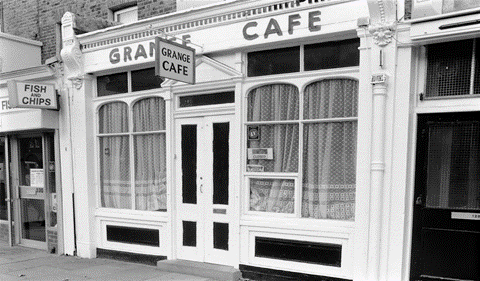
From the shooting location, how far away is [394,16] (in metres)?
3.93

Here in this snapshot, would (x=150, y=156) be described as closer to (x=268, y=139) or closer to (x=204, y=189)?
(x=204, y=189)

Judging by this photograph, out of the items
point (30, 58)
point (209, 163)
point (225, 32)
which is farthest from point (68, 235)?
point (225, 32)

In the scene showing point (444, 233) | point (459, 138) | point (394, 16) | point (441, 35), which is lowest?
point (444, 233)

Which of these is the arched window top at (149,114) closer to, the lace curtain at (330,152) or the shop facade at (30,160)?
the shop facade at (30,160)

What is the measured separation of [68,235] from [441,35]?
6666mm

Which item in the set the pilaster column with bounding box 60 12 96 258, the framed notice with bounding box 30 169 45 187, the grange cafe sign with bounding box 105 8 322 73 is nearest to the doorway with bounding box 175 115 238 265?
the grange cafe sign with bounding box 105 8 322 73

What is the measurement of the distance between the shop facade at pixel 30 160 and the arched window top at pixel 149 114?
1640mm

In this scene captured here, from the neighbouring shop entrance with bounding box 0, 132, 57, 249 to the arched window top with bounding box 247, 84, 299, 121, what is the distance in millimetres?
4231

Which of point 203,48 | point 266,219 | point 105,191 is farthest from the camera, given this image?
point 105,191

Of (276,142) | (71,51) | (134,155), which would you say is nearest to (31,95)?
(71,51)

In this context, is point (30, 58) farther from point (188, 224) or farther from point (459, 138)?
point (459, 138)

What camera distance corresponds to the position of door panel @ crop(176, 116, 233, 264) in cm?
517

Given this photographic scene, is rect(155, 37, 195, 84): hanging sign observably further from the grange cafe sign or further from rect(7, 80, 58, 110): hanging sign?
rect(7, 80, 58, 110): hanging sign

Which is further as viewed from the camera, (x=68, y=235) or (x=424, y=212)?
(x=68, y=235)
